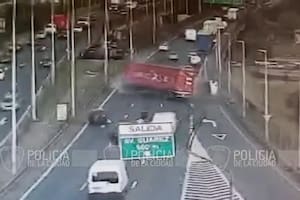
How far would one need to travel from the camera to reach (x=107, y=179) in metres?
1.83

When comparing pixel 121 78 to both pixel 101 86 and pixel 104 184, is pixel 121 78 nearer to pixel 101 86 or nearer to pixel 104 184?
pixel 101 86

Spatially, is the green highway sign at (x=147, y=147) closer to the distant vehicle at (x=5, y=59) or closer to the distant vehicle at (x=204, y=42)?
the distant vehicle at (x=204, y=42)

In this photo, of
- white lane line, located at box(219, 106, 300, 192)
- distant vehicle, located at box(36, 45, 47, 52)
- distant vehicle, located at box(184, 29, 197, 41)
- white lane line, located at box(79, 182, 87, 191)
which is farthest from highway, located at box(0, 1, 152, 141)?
white lane line, located at box(219, 106, 300, 192)

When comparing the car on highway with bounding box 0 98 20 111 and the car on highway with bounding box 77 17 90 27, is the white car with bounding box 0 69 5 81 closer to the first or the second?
the car on highway with bounding box 0 98 20 111

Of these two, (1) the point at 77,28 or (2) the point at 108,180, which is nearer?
(2) the point at 108,180

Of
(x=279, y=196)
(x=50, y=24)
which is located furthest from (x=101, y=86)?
(x=279, y=196)

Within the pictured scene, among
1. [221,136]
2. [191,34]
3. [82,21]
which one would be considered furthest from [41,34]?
[221,136]

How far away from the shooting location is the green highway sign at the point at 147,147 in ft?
6.11

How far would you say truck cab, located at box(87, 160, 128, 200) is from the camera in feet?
5.98

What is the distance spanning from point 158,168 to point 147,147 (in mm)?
60

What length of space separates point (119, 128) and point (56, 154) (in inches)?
6.6

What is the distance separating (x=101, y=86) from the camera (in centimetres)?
193

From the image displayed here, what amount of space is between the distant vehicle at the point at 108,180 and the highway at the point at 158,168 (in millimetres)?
16

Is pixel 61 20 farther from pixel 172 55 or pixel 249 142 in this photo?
pixel 249 142
